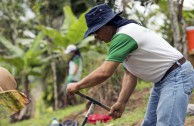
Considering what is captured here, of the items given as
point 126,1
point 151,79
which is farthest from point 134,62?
point 126,1

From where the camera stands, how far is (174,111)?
3.83m

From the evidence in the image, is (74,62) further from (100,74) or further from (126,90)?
(100,74)

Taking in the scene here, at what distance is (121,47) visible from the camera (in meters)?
3.75

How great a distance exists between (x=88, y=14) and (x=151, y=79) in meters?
0.77

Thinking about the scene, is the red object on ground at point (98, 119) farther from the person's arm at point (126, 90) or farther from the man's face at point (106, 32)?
the man's face at point (106, 32)

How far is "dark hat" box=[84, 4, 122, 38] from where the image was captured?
156 inches

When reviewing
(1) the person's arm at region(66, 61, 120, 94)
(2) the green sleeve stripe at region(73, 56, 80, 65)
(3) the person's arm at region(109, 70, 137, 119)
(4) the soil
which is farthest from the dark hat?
(2) the green sleeve stripe at region(73, 56, 80, 65)

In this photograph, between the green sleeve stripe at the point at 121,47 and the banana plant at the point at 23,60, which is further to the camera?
the banana plant at the point at 23,60

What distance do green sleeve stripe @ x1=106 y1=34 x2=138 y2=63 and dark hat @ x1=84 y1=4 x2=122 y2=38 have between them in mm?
225

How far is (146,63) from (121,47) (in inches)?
12.9

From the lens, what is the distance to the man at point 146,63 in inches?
149

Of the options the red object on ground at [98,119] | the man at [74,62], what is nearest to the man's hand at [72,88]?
the red object on ground at [98,119]

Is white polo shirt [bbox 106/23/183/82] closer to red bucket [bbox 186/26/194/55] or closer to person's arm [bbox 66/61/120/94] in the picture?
person's arm [bbox 66/61/120/94]

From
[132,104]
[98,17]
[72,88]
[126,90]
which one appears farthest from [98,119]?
[98,17]
